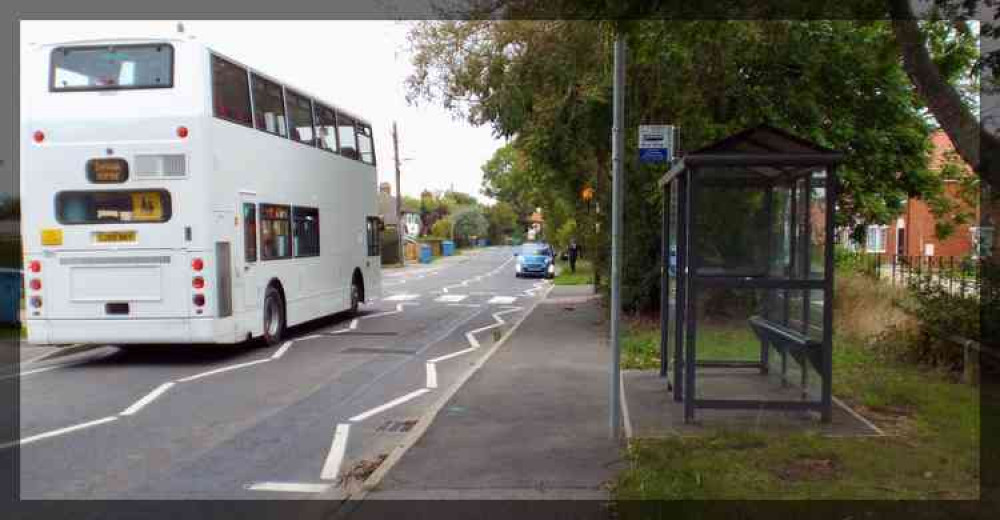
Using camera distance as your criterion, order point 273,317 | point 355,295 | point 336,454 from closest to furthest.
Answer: point 336,454 → point 273,317 → point 355,295

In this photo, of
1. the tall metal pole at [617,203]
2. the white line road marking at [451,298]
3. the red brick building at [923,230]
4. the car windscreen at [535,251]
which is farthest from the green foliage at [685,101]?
the car windscreen at [535,251]

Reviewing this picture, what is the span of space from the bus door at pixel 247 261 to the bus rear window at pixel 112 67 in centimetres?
205

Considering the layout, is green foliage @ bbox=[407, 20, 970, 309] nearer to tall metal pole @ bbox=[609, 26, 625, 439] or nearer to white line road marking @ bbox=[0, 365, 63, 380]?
tall metal pole @ bbox=[609, 26, 625, 439]

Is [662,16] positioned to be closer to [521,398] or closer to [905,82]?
[521,398]

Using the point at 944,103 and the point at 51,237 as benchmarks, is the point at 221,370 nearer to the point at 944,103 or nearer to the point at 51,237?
the point at 51,237

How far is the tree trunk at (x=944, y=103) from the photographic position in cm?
674

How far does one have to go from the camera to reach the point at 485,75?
16688 millimetres

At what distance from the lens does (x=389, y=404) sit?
873 centimetres

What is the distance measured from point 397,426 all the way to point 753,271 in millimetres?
3711

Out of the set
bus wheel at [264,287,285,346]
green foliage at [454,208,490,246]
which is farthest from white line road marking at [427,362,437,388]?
green foliage at [454,208,490,246]

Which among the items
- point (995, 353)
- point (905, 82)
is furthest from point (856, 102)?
point (995, 353)

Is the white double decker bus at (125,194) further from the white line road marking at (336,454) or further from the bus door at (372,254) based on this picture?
the bus door at (372,254)

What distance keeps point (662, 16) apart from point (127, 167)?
299 inches

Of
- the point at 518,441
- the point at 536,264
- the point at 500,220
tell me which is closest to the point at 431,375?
the point at 518,441
